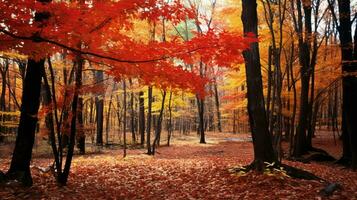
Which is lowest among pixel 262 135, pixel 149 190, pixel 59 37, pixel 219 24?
pixel 149 190

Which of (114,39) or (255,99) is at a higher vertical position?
(114,39)

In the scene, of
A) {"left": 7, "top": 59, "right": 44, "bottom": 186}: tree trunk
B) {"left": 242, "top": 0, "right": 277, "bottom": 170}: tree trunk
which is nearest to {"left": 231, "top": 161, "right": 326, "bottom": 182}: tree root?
{"left": 242, "top": 0, "right": 277, "bottom": 170}: tree trunk

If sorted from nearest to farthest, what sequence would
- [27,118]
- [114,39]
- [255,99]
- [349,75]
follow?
[114,39] → [27,118] → [255,99] → [349,75]

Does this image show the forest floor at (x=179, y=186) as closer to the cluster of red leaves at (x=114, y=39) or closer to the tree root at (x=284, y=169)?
the tree root at (x=284, y=169)

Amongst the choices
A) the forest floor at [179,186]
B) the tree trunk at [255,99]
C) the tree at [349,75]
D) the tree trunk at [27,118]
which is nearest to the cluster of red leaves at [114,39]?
the tree trunk at [255,99]

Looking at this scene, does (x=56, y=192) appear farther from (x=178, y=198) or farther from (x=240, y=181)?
(x=240, y=181)

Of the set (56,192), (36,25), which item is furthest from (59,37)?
(56,192)

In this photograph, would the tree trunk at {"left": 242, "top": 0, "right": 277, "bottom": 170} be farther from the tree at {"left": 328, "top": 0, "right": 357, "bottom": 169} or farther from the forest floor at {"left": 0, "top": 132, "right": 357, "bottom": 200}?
the tree at {"left": 328, "top": 0, "right": 357, "bottom": 169}

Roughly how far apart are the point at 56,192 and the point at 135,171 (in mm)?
3618

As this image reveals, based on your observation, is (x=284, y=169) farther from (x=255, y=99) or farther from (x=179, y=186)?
(x=179, y=186)

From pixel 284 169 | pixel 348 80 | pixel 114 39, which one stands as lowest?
pixel 284 169

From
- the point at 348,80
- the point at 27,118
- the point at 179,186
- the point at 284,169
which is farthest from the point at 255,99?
the point at 27,118

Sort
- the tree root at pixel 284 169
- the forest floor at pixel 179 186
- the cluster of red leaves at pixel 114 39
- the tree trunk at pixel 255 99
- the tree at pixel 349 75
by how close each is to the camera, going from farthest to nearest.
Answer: the tree at pixel 349 75 < the tree trunk at pixel 255 99 < the tree root at pixel 284 169 < the forest floor at pixel 179 186 < the cluster of red leaves at pixel 114 39

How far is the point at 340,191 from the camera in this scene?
7570 mm
